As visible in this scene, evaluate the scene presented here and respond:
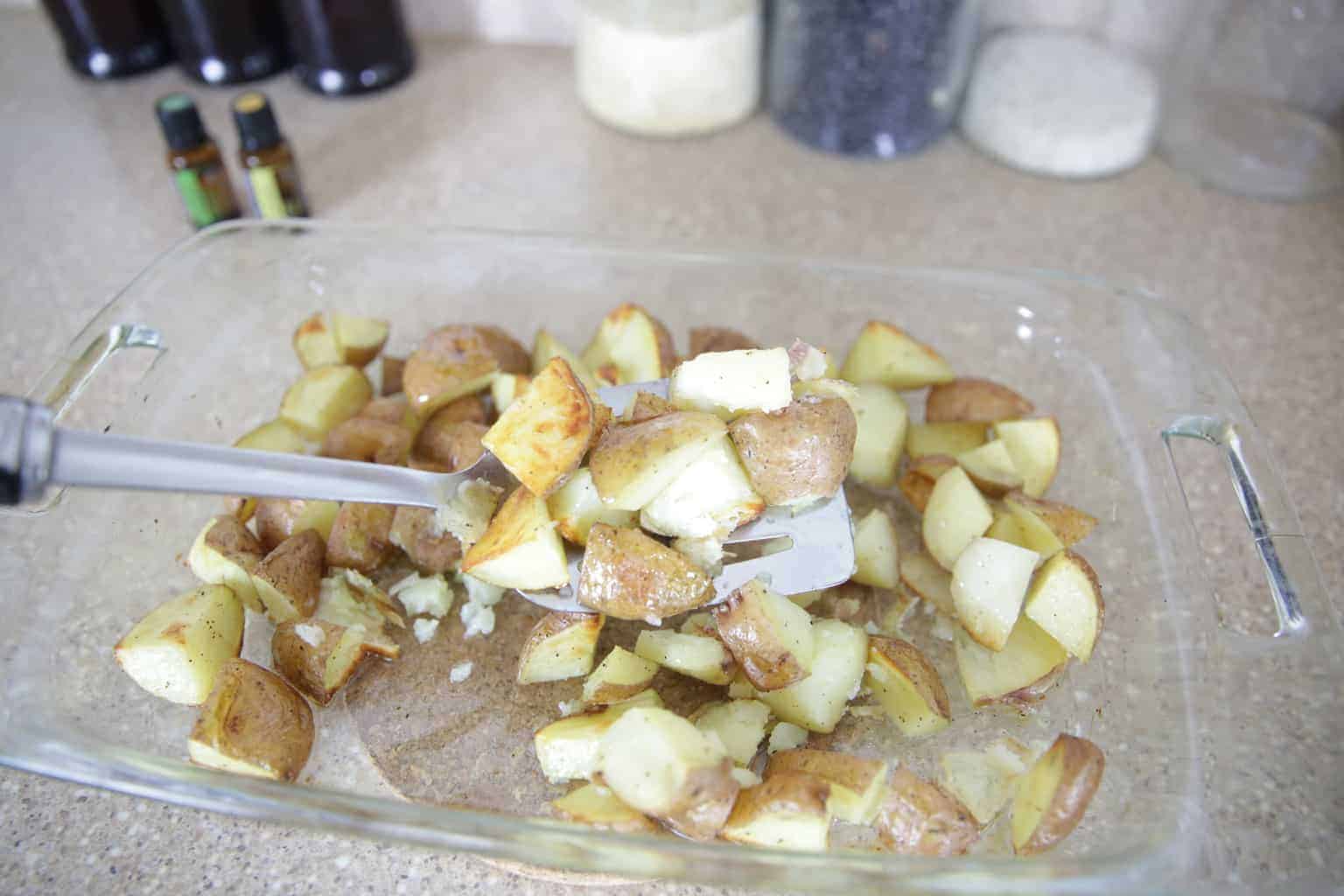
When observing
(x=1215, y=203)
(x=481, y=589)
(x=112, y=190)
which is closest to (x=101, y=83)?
(x=112, y=190)

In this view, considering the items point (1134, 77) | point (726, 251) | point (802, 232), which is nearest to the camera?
point (726, 251)

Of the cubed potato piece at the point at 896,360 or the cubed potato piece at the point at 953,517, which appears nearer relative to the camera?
the cubed potato piece at the point at 953,517

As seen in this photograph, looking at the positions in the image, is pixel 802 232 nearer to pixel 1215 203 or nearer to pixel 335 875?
pixel 1215 203

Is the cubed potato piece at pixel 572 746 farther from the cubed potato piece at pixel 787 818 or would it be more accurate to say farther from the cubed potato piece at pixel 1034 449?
the cubed potato piece at pixel 1034 449

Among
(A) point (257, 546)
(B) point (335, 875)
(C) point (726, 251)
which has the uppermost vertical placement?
(C) point (726, 251)

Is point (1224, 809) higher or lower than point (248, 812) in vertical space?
lower

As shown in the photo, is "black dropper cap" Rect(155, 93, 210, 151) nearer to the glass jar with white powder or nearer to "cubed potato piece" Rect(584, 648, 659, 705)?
the glass jar with white powder

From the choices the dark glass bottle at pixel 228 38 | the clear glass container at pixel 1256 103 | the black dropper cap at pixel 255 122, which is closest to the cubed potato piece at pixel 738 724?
the black dropper cap at pixel 255 122
